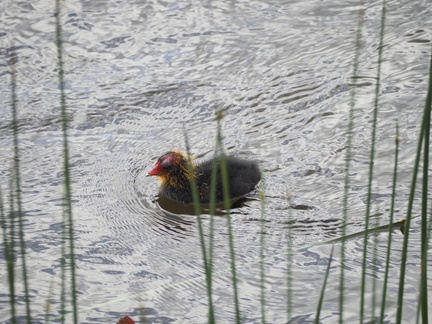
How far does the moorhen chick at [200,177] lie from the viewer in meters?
Result: 4.79

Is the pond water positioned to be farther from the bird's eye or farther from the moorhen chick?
the bird's eye

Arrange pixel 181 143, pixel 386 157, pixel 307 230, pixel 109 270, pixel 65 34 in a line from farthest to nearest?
pixel 65 34
pixel 181 143
pixel 386 157
pixel 307 230
pixel 109 270

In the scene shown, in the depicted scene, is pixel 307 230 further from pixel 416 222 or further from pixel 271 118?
pixel 271 118

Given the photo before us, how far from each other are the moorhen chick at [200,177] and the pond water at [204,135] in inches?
3.7

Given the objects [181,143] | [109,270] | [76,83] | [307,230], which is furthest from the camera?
[76,83]

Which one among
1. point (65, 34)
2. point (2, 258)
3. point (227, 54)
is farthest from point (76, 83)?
point (2, 258)

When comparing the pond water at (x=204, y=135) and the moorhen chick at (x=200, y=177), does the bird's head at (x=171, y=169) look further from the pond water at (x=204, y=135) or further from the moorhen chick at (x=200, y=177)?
the pond water at (x=204, y=135)

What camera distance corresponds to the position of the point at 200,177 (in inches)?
193

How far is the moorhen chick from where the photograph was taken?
4785 millimetres

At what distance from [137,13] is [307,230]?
3464 mm

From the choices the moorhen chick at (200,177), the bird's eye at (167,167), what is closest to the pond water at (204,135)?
the moorhen chick at (200,177)

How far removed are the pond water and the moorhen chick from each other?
0.31 ft

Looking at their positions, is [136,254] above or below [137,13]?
below

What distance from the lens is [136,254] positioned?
13.3ft
